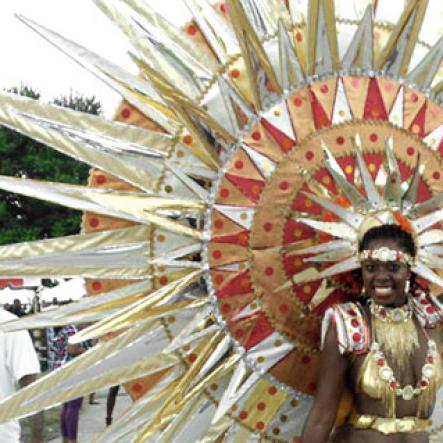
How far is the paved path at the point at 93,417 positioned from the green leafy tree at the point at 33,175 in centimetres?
2097

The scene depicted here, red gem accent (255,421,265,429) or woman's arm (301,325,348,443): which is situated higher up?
woman's arm (301,325,348,443)

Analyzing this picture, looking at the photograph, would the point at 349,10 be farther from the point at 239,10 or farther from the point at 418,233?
the point at 418,233

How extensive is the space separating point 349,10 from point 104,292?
1586 mm

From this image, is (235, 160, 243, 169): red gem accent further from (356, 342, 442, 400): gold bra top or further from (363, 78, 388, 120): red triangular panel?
(356, 342, 442, 400): gold bra top

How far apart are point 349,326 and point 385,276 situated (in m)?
0.23

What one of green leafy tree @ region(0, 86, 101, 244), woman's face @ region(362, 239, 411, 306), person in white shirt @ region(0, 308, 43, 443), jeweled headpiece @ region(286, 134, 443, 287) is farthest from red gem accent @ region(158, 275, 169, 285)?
green leafy tree @ region(0, 86, 101, 244)

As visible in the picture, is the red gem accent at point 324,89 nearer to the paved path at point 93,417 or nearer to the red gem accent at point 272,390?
the red gem accent at point 272,390

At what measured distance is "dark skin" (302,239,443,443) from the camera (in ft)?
11.4

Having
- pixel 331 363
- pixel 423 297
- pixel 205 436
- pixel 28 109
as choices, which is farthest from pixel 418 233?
pixel 28 109

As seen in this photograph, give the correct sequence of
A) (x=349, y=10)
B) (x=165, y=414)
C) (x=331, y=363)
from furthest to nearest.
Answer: (x=349, y=10) < (x=165, y=414) < (x=331, y=363)

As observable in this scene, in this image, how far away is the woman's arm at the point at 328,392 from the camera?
11.4ft

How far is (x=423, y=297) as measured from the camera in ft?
12.2

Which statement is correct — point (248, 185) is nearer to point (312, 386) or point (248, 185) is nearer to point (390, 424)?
point (312, 386)

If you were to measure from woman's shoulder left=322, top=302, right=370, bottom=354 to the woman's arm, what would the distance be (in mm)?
28
